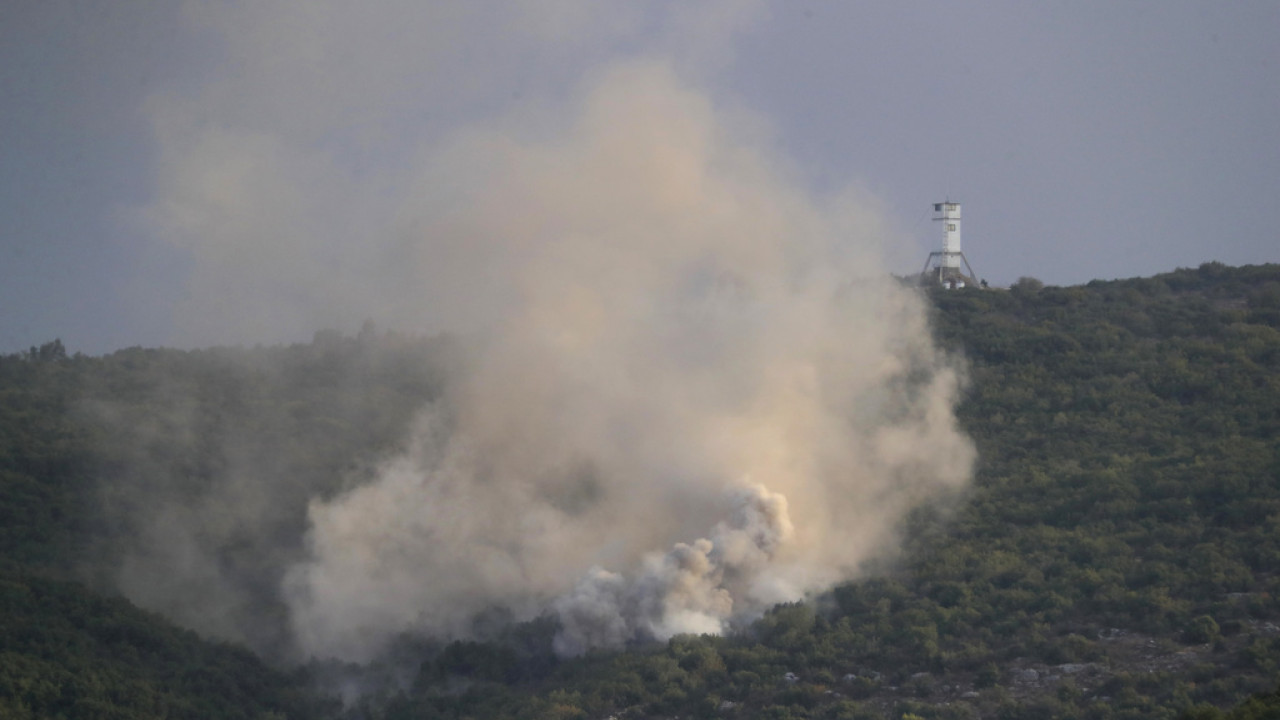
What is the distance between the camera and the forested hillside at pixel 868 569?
1780 inches

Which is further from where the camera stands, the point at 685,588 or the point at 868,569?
the point at 868,569

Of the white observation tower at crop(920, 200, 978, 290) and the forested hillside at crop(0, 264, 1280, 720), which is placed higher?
the white observation tower at crop(920, 200, 978, 290)

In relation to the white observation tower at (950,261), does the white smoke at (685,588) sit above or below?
below

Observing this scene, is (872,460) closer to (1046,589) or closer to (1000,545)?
(1000,545)

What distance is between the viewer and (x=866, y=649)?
4847 centimetres

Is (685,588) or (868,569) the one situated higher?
(868,569)

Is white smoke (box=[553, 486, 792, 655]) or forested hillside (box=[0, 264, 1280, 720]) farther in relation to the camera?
white smoke (box=[553, 486, 792, 655])

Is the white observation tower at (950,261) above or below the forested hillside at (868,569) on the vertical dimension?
above

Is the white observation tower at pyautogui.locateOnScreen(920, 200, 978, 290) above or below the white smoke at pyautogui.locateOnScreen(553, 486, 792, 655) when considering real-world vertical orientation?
above

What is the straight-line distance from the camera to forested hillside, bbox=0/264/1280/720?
1780 inches

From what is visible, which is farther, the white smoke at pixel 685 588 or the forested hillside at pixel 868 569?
the white smoke at pixel 685 588

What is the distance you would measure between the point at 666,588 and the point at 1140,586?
16606 millimetres

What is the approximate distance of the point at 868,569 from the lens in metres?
56.1

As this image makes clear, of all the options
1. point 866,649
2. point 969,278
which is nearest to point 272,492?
point 866,649
